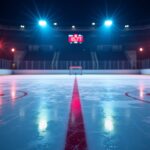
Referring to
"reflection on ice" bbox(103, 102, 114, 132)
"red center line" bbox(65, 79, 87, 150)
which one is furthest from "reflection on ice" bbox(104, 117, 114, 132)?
"red center line" bbox(65, 79, 87, 150)

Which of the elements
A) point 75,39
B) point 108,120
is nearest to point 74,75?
point 75,39

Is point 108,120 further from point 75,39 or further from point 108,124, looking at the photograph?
point 75,39

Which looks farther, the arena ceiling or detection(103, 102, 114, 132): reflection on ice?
the arena ceiling

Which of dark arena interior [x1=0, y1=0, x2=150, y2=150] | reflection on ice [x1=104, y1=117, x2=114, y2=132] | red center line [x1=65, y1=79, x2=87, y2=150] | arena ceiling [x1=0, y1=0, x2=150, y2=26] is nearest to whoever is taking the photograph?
red center line [x1=65, y1=79, x2=87, y2=150]

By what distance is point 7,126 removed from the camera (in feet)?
9.25

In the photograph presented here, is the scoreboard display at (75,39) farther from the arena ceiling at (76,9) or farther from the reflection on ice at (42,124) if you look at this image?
the reflection on ice at (42,124)

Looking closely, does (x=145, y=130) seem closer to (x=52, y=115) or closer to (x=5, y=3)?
(x=52, y=115)

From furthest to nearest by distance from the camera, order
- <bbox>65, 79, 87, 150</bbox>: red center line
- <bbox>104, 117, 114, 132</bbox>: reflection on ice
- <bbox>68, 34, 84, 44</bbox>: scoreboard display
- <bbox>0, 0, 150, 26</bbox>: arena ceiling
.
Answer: <bbox>68, 34, 84, 44</bbox>: scoreboard display, <bbox>0, 0, 150, 26</bbox>: arena ceiling, <bbox>104, 117, 114, 132</bbox>: reflection on ice, <bbox>65, 79, 87, 150</bbox>: red center line

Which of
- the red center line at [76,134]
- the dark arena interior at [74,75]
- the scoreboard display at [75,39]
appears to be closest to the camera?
the red center line at [76,134]

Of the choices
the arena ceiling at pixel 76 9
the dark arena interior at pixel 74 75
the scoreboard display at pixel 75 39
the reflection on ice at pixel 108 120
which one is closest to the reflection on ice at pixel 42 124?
the dark arena interior at pixel 74 75

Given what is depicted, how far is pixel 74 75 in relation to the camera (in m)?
28.2

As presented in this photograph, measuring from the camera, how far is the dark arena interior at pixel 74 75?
247 centimetres

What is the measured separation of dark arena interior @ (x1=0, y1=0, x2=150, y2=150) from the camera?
8.11 feet

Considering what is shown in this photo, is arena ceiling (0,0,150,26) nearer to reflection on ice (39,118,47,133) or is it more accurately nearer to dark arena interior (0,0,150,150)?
dark arena interior (0,0,150,150)
